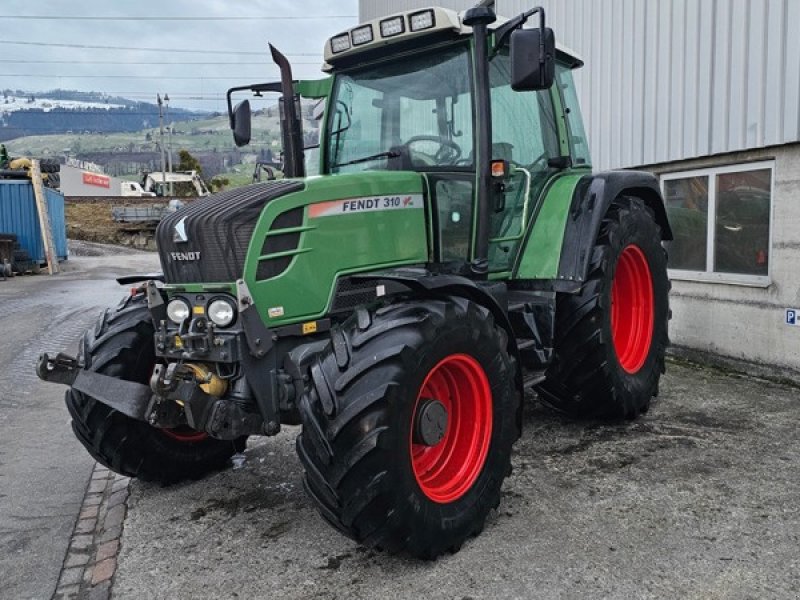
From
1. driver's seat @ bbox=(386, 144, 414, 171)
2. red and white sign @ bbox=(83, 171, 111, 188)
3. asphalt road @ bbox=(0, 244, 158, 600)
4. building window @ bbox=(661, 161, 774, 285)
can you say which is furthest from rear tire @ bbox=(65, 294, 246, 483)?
red and white sign @ bbox=(83, 171, 111, 188)

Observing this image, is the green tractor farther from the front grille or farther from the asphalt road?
the asphalt road

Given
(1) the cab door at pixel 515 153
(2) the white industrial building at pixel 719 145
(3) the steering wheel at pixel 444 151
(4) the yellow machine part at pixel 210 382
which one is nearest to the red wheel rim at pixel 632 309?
(1) the cab door at pixel 515 153

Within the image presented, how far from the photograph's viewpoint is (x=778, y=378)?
19.2ft

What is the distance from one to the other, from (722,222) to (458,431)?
4222 mm

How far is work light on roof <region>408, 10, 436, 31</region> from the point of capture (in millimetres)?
3840

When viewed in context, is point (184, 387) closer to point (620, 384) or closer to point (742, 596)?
point (742, 596)

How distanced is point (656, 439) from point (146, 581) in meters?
3.08

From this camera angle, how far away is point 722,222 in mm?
6492

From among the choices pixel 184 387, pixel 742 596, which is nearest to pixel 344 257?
pixel 184 387

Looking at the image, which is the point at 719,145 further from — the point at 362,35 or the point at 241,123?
the point at 241,123

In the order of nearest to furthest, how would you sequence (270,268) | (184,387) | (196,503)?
(184,387) < (270,268) < (196,503)

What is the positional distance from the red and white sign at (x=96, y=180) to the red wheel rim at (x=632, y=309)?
70.6 m

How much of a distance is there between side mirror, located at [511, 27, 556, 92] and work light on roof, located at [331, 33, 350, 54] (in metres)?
1.08

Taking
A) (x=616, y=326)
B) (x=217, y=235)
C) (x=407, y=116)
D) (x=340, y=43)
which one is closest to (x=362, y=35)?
(x=340, y=43)
